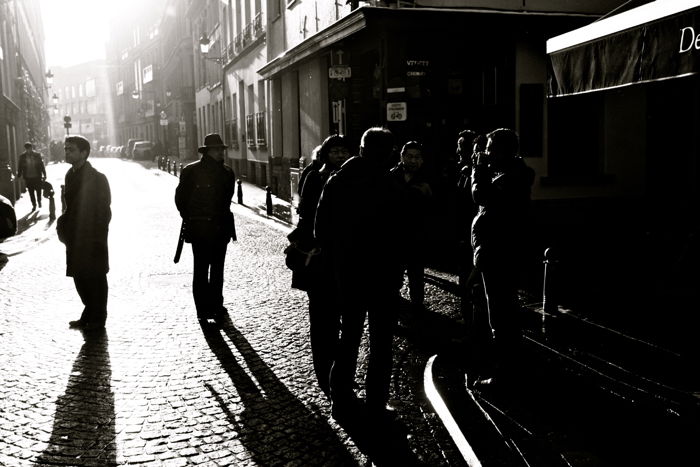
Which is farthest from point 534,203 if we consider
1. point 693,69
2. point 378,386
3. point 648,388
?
point 378,386

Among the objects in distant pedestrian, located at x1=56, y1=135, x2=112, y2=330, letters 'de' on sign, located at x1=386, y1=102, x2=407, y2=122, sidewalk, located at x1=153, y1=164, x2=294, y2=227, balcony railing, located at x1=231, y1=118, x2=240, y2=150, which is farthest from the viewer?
balcony railing, located at x1=231, y1=118, x2=240, y2=150

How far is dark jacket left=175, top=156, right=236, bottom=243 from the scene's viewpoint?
7.43 metres

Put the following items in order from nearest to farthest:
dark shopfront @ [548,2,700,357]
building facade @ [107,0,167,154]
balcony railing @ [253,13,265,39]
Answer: dark shopfront @ [548,2,700,357] → balcony railing @ [253,13,265,39] → building facade @ [107,0,167,154]

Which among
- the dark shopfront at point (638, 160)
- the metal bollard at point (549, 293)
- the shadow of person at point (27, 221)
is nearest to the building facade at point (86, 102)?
the shadow of person at point (27, 221)

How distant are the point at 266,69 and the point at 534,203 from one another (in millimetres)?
9904

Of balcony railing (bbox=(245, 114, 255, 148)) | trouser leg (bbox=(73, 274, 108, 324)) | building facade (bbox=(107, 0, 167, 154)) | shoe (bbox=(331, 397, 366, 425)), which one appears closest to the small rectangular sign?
trouser leg (bbox=(73, 274, 108, 324))

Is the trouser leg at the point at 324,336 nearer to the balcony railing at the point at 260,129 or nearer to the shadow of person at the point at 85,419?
the shadow of person at the point at 85,419

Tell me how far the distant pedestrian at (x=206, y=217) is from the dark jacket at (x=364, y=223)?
3.06 metres

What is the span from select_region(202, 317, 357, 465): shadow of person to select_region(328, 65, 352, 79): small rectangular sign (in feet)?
30.7

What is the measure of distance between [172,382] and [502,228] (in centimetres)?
264

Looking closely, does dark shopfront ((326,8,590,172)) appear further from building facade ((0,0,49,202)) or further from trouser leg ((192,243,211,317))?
building facade ((0,0,49,202))

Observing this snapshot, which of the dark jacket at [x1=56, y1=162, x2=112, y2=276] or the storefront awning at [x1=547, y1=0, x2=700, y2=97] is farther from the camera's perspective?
the dark jacket at [x1=56, y1=162, x2=112, y2=276]

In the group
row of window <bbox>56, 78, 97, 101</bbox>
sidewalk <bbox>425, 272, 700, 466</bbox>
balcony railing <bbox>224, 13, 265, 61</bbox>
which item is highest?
row of window <bbox>56, 78, 97, 101</bbox>

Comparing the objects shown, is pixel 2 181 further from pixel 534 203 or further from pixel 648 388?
pixel 648 388
